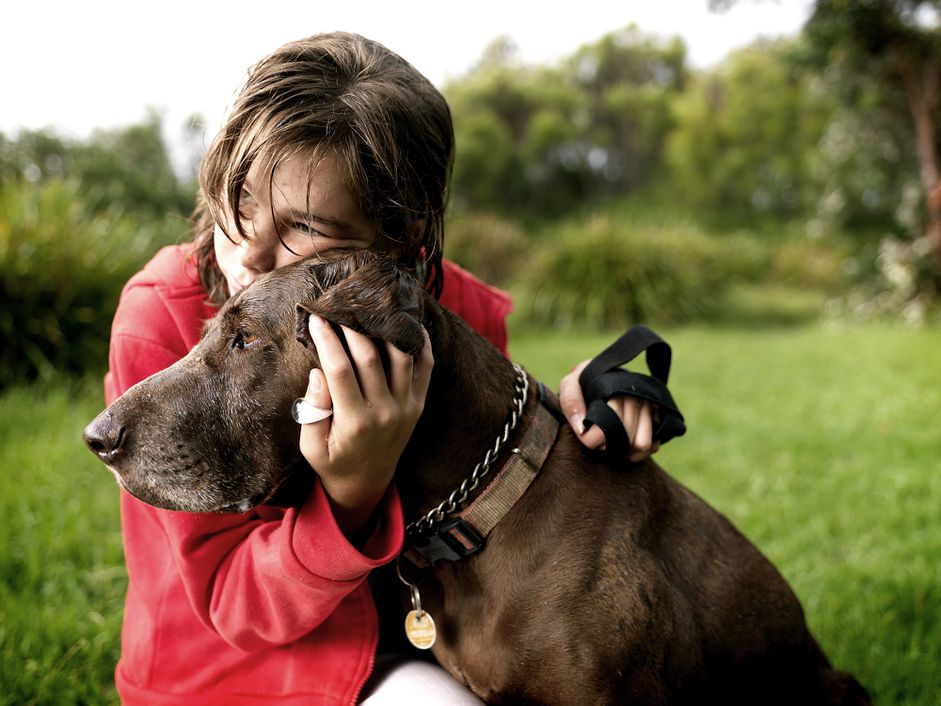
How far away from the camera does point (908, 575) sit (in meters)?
3.54

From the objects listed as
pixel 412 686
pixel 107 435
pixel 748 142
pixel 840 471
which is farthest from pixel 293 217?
pixel 748 142

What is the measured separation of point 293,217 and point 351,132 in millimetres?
247

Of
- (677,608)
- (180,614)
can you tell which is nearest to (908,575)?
(677,608)

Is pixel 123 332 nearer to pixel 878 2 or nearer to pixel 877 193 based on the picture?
pixel 878 2

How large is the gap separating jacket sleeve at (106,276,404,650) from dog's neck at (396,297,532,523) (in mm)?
97

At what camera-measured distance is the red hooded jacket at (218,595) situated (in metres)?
1.90

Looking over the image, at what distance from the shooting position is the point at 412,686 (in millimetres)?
2066

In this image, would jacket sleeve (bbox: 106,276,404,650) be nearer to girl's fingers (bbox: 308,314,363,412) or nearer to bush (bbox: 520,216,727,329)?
girl's fingers (bbox: 308,314,363,412)

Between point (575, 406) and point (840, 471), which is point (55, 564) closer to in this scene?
point (575, 406)

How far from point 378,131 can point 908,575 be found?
303cm

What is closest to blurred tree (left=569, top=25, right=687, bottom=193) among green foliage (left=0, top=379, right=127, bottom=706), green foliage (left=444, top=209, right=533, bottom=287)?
green foliage (left=444, top=209, right=533, bottom=287)

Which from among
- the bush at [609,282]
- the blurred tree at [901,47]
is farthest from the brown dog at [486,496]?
the bush at [609,282]

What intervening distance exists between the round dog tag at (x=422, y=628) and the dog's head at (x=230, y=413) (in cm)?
50

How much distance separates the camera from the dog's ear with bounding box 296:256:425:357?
63.3 inches
